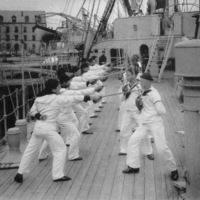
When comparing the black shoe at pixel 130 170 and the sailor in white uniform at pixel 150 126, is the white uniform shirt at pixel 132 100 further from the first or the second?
the black shoe at pixel 130 170

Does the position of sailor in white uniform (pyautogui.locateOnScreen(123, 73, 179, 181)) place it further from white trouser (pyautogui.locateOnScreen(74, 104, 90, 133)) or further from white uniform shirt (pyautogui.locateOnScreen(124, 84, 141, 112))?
Answer: white trouser (pyautogui.locateOnScreen(74, 104, 90, 133))

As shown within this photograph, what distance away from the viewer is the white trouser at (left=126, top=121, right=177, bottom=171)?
17.4 feet

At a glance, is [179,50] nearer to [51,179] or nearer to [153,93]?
[153,93]

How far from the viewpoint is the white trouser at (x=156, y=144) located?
17.4 feet

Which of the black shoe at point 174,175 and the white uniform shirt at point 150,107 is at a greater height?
the white uniform shirt at point 150,107

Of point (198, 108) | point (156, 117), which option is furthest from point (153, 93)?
point (198, 108)

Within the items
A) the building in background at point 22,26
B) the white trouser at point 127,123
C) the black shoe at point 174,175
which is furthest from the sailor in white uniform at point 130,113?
the building in background at point 22,26

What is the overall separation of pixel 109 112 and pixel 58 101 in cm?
612

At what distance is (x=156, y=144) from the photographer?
533 centimetres

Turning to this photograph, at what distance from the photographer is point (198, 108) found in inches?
164

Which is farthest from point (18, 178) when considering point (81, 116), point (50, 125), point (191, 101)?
point (81, 116)

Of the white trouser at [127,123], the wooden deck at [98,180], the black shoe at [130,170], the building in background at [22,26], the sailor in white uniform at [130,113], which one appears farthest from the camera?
the building in background at [22,26]

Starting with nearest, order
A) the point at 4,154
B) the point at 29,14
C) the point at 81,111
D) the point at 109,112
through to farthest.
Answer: the point at 4,154 < the point at 81,111 < the point at 109,112 < the point at 29,14

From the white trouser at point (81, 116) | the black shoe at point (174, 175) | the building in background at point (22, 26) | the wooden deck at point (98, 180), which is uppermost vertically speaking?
the building in background at point (22, 26)
